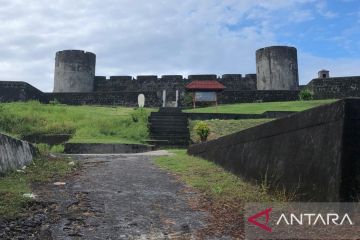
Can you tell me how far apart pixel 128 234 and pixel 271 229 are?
1.19 metres

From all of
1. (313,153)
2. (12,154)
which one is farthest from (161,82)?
(313,153)

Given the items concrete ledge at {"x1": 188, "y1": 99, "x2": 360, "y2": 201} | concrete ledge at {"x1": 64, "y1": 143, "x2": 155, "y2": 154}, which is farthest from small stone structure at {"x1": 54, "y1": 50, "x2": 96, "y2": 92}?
concrete ledge at {"x1": 188, "y1": 99, "x2": 360, "y2": 201}

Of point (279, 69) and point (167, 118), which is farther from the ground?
point (279, 69)

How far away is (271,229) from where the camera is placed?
391 centimetres

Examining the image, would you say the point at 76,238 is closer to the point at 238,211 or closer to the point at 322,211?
the point at 238,211

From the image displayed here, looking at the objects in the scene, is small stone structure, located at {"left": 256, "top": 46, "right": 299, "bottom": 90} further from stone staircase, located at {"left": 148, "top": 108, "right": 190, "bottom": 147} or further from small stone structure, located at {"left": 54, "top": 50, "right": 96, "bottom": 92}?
stone staircase, located at {"left": 148, "top": 108, "right": 190, "bottom": 147}

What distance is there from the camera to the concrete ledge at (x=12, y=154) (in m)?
6.05

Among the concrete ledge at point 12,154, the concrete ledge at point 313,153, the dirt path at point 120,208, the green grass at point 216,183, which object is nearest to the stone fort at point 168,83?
the green grass at point 216,183

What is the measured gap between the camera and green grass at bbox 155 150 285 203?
507 centimetres

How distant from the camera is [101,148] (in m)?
13.3

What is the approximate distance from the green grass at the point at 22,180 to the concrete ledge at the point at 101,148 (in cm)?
447

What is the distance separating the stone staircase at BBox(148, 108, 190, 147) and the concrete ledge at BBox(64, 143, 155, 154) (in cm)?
161

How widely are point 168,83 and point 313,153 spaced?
28.6 metres

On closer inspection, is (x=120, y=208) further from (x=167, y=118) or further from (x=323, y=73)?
(x=323, y=73)
